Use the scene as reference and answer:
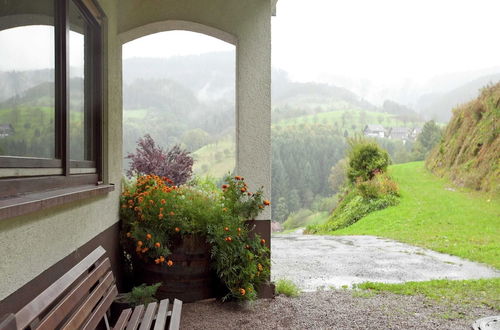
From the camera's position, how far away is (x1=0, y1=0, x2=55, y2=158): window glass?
1.69 m

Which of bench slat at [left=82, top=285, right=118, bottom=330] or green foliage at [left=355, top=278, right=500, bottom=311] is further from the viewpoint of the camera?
green foliage at [left=355, top=278, right=500, bottom=311]

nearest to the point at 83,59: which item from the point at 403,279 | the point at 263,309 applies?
the point at 263,309

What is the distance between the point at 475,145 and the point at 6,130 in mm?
13791

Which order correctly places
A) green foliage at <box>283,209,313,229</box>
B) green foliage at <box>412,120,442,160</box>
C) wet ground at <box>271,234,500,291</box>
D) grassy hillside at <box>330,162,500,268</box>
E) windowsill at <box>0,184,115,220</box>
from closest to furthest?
windowsill at <box>0,184,115,220</box> < wet ground at <box>271,234,500,291</box> < grassy hillside at <box>330,162,500,268</box> < green foliage at <box>283,209,313,229</box> < green foliage at <box>412,120,442,160</box>

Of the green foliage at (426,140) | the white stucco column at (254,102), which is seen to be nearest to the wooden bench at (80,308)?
the white stucco column at (254,102)

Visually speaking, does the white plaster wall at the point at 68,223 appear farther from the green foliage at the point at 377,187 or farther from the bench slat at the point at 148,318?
the green foliage at the point at 377,187

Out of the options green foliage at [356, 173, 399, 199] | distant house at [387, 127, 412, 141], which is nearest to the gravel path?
green foliage at [356, 173, 399, 199]

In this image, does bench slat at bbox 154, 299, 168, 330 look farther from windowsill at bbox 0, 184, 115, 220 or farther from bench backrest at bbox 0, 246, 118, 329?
windowsill at bbox 0, 184, 115, 220

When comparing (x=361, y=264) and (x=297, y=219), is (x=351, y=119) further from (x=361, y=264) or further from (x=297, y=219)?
(x=361, y=264)

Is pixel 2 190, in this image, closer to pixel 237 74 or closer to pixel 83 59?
pixel 83 59

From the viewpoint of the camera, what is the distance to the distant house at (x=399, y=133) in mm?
26052

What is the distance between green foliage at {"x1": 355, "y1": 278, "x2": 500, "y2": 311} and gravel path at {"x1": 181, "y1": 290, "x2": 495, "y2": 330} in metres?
0.20

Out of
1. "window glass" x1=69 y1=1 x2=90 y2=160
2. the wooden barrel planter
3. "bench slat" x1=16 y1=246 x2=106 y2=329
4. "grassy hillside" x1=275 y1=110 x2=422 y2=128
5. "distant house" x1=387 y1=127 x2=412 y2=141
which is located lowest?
the wooden barrel planter

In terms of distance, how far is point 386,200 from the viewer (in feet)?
40.8
